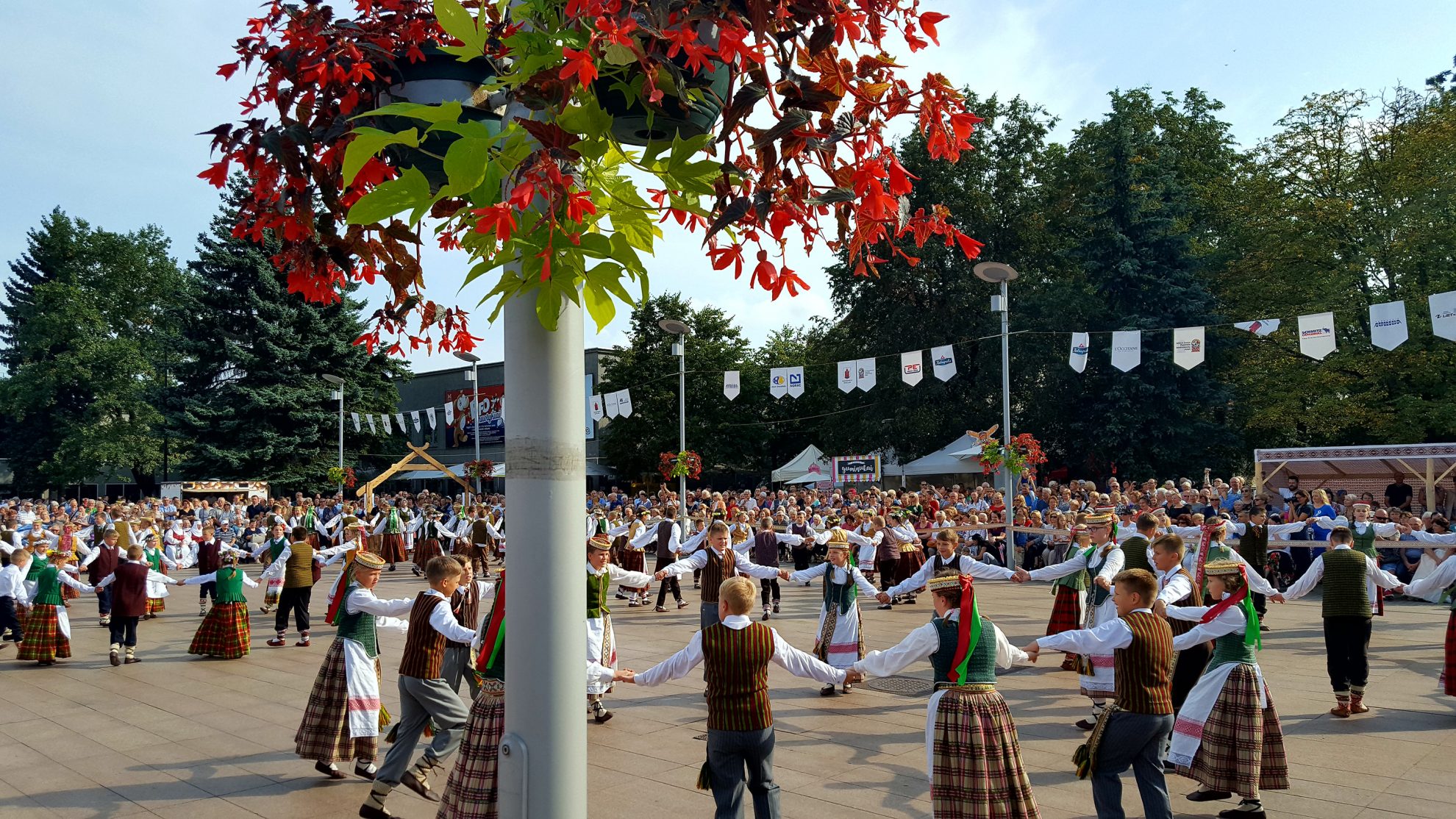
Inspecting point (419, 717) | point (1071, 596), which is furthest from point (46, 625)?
point (1071, 596)

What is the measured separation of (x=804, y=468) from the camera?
39000 millimetres

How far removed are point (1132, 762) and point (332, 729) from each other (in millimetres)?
5579

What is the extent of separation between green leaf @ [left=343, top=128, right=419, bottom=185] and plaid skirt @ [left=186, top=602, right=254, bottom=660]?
13.1 meters


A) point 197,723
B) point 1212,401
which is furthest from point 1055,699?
point 1212,401

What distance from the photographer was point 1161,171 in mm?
34875

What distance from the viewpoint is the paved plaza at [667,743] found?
268 inches

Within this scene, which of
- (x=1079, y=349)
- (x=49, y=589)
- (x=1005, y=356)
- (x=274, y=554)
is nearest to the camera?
(x=49, y=589)

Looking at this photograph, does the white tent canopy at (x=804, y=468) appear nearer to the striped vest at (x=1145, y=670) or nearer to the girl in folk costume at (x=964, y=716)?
the striped vest at (x=1145, y=670)

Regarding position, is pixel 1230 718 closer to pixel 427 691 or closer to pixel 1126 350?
pixel 427 691

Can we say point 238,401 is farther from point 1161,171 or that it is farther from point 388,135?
point 388,135

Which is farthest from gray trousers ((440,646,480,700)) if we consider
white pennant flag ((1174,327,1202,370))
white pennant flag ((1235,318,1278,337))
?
white pennant flag ((1174,327,1202,370))

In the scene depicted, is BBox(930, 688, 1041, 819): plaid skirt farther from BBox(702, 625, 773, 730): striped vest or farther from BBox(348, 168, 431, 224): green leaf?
BBox(348, 168, 431, 224): green leaf

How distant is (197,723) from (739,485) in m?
39.9

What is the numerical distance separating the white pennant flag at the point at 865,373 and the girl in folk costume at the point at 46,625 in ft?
61.5
